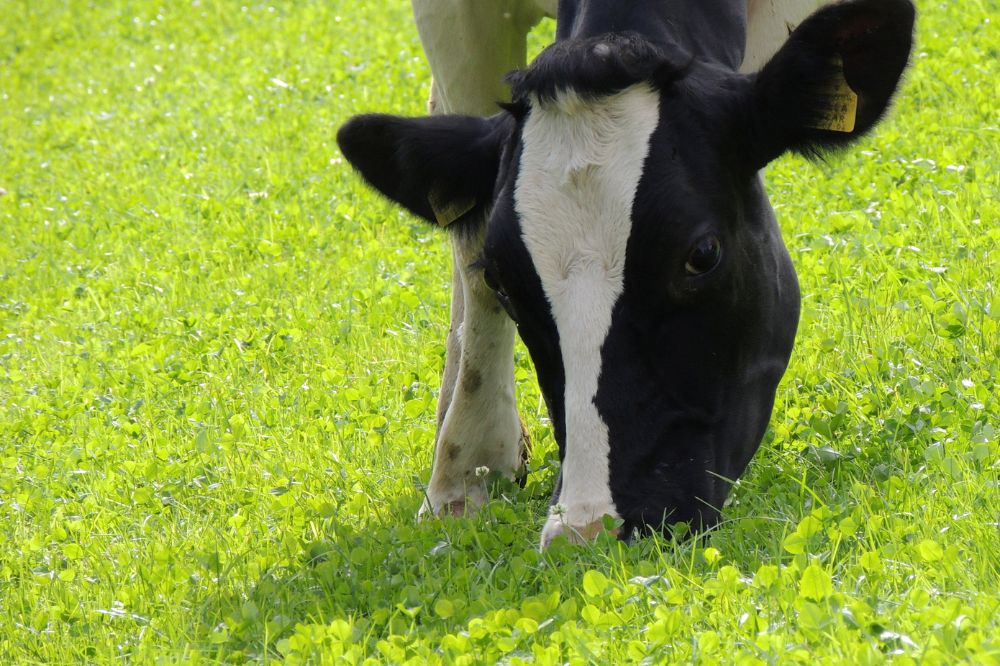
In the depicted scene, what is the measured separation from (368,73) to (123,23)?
7307 mm

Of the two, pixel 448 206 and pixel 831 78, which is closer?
pixel 831 78

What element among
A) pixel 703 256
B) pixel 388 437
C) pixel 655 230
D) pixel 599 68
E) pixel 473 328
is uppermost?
pixel 599 68

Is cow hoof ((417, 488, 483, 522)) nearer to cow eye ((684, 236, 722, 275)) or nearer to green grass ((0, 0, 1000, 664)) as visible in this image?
green grass ((0, 0, 1000, 664))

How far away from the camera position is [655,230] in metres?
4.15

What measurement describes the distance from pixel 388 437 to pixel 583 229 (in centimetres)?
228

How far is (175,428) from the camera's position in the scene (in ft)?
21.9

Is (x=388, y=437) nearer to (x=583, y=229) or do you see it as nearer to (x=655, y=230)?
(x=583, y=229)

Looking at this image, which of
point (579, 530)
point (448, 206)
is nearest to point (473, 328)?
point (448, 206)

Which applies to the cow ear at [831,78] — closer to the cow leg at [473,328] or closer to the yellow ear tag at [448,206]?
the yellow ear tag at [448,206]

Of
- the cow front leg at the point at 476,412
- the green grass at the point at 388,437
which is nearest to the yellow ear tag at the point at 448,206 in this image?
the cow front leg at the point at 476,412

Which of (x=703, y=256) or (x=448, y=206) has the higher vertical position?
(x=448, y=206)

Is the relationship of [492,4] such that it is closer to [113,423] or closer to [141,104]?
[113,423]

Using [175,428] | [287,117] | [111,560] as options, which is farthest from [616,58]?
[287,117]

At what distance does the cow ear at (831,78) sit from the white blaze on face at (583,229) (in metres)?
0.38
